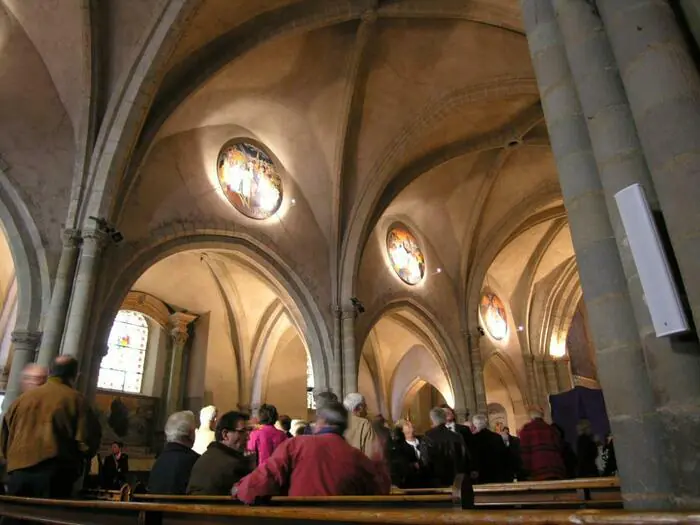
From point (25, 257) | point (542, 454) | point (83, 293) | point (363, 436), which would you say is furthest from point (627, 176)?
point (25, 257)

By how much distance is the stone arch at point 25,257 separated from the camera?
8125 millimetres

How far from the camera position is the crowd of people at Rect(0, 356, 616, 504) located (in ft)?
9.72

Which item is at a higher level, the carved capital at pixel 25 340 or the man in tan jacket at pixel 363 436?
the carved capital at pixel 25 340

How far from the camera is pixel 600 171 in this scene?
301cm

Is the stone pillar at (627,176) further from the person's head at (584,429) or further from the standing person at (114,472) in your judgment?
the standing person at (114,472)

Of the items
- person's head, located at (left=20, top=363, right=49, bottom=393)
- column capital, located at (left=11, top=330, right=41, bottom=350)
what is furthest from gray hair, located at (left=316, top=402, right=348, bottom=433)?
column capital, located at (left=11, top=330, right=41, bottom=350)

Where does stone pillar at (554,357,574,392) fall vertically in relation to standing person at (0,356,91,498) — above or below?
above

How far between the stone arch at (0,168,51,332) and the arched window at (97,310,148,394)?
21.2 feet

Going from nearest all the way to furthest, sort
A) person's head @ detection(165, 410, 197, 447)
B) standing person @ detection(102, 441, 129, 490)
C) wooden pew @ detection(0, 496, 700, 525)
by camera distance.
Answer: wooden pew @ detection(0, 496, 700, 525) < person's head @ detection(165, 410, 197, 447) < standing person @ detection(102, 441, 129, 490)

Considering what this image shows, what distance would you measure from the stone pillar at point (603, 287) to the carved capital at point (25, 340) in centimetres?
754

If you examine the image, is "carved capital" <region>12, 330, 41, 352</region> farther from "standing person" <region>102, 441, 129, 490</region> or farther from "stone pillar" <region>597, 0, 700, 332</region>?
"stone pillar" <region>597, 0, 700, 332</region>

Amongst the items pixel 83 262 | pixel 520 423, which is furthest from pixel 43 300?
pixel 520 423

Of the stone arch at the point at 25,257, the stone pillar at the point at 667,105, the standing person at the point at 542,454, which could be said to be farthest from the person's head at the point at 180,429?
the stone arch at the point at 25,257

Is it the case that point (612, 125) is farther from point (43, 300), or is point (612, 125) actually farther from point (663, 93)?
point (43, 300)
